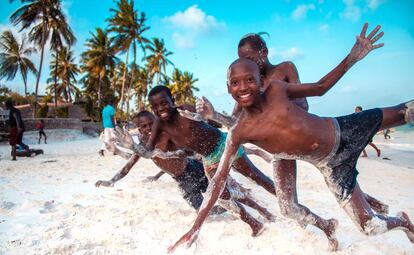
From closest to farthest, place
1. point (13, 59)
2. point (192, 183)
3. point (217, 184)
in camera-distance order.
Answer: point (217, 184), point (192, 183), point (13, 59)

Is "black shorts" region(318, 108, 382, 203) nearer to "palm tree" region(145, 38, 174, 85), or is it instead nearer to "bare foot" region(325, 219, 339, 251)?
"bare foot" region(325, 219, 339, 251)

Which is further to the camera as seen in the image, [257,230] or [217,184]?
[257,230]

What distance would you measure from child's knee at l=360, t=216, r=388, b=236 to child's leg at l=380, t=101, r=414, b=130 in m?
0.73

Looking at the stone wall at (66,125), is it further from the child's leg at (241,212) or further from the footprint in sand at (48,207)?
the child's leg at (241,212)

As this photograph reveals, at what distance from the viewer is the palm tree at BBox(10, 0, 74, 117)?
2416 cm

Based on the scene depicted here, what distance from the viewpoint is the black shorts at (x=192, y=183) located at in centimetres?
364

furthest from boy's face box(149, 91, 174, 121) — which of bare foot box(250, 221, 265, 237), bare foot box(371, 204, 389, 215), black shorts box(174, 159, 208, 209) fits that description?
bare foot box(371, 204, 389, 215)

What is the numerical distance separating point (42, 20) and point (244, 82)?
28474mm

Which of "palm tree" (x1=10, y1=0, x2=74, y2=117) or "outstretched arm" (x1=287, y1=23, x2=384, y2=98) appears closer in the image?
"outstretched arm" (x1=287, y1=23, x2=384, y2=98)

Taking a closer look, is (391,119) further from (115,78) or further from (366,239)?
(115,78)

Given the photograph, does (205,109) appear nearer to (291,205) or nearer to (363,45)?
(291,205)

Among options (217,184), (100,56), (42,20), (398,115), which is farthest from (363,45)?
(100,56)

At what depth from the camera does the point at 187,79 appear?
167ft

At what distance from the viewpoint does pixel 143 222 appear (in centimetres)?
337
